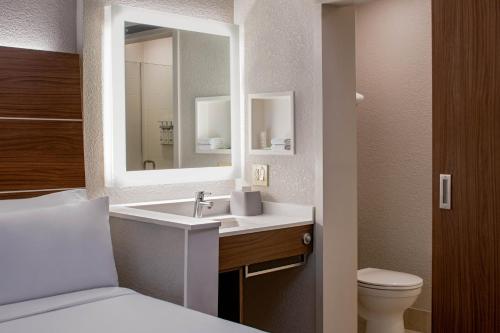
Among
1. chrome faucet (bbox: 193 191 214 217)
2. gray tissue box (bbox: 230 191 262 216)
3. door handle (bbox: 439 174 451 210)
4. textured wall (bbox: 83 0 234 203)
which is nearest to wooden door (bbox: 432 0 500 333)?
door handle (bbox: 439 174 451 210)

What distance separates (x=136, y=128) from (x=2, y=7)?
839 mm

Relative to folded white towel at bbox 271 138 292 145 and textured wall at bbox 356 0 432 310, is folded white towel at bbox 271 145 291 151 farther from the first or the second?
textured wall at bbox 356 0 432 310

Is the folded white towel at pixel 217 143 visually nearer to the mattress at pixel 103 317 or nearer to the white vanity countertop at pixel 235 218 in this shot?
the white vanity countertop at pixel 235 218

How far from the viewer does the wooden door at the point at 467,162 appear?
99.0 inches

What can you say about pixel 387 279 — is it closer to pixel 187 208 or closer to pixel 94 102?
pixel 187 208

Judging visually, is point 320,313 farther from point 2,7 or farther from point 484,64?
point 2,7

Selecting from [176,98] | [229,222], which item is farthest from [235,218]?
[176,98]

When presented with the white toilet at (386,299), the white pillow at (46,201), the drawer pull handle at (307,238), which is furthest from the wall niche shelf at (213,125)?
the white toilet at (386,299)

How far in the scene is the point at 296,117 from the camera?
3338 mm

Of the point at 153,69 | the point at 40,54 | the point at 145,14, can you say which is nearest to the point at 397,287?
the point at 153,69

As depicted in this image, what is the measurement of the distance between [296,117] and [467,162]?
101 centimetres

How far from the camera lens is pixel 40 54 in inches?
111

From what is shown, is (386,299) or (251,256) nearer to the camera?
(251,256)

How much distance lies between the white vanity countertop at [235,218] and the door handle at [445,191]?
2.38 ft
